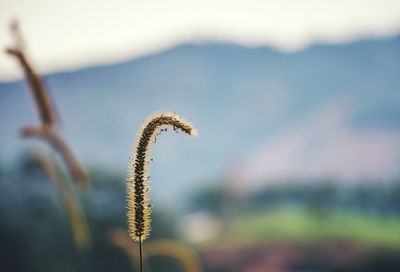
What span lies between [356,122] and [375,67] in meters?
1.86

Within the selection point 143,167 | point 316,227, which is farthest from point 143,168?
point 316,227

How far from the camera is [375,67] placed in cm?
1777

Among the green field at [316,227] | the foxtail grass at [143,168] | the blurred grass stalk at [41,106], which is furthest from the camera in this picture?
the green field at [316,227]

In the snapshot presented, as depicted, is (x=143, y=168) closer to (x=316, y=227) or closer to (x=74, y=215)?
(x=74, y=215)

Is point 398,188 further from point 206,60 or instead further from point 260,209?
point 206,60

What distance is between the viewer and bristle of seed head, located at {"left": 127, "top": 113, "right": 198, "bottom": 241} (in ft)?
3.79

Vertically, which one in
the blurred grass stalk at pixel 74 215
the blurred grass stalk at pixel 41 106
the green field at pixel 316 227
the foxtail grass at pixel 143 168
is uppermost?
the green field at pixel 316 227

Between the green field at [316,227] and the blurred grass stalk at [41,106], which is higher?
the green field at [316,227]

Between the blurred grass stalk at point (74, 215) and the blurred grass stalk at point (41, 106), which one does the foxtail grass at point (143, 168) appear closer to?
the blurred grass stalk at point (41, 106)

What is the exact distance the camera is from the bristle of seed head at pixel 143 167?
3.79 feet

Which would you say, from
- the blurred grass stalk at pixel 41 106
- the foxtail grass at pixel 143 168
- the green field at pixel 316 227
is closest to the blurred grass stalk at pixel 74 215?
the blurred grass stalk at pixel 41 106

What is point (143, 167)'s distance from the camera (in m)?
1.18

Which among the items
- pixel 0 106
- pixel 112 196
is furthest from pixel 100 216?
pixel 0 106

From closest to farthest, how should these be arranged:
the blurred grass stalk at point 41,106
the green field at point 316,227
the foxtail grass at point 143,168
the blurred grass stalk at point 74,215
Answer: the foxtail grass at point 143,168, the blurred grass stalk at point 41,106, the blurred grass stalk at point 74,215, the green field at point 316,227
